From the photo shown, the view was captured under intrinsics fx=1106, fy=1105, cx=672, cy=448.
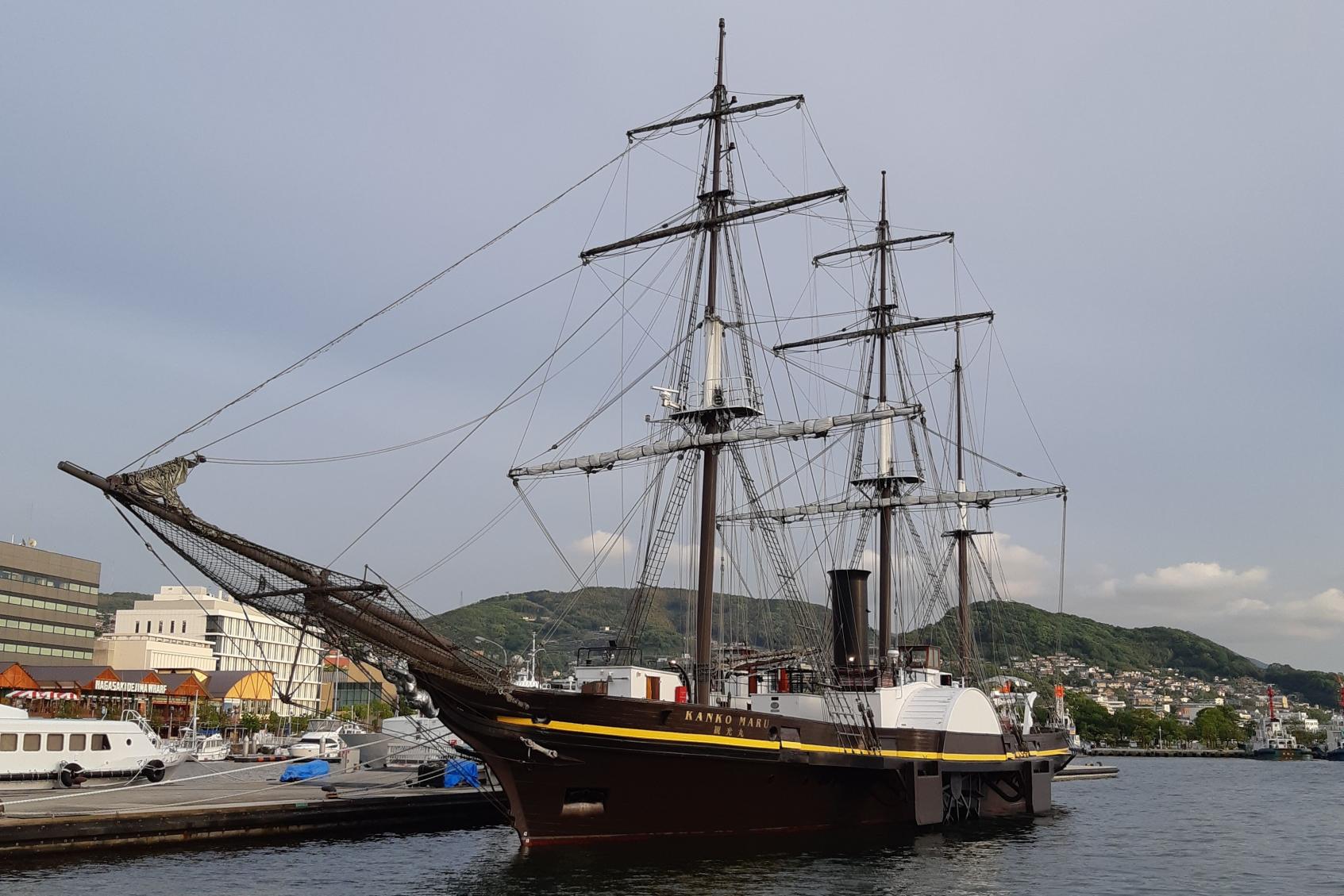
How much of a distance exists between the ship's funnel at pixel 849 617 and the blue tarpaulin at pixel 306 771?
72.9 feet

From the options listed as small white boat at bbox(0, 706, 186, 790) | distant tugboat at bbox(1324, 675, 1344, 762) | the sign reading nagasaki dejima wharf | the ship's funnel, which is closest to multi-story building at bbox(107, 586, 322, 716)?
the sign reading nagasaki dejima wharf

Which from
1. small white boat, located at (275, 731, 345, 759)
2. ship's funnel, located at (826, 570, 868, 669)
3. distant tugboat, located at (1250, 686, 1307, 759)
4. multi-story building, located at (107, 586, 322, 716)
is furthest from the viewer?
distant tugboat, located at (1250, 686, 1307, 759)

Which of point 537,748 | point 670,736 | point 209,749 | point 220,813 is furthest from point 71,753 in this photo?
point 209,749

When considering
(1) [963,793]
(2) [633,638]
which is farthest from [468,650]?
(1) [963,793]

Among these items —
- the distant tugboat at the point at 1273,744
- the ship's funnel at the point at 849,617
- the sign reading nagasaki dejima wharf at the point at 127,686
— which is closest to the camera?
the ship's funnel at the point at 849,617

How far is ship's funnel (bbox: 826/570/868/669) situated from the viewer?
135 feet

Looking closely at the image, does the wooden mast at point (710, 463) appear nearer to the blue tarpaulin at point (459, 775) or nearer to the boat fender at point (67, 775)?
the blue tarpaulin at point (459, 775)

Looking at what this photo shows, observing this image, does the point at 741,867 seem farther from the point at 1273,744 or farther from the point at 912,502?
the point at 1273,744

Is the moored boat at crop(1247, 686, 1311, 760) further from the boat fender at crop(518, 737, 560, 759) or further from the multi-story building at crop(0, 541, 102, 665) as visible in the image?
the boat fender at crop(518, 737, 560, 759)

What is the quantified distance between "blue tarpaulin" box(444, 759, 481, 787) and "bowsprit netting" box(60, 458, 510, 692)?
14492 mm

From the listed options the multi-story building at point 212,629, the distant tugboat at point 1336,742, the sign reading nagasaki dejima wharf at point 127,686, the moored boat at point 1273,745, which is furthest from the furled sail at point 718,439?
the moored boat at point 1273,745

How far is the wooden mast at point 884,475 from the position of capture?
2012 inches

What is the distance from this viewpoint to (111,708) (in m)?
80.8

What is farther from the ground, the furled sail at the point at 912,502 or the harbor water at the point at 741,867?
the furled sail at the point at 912,502
